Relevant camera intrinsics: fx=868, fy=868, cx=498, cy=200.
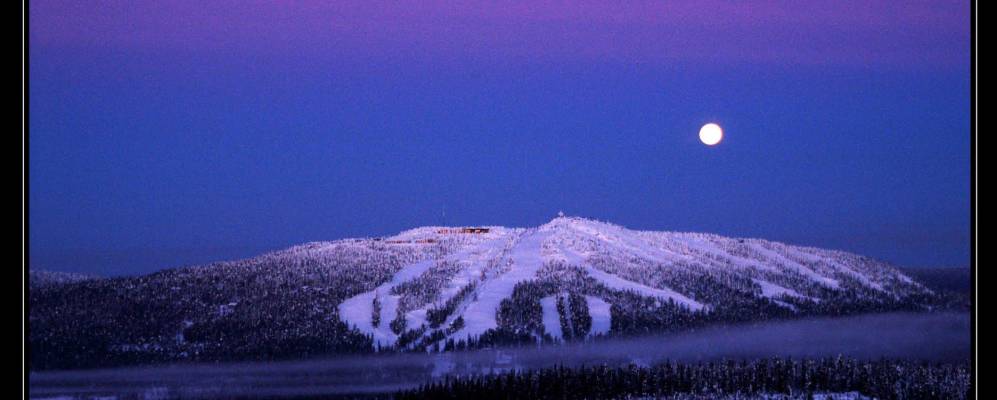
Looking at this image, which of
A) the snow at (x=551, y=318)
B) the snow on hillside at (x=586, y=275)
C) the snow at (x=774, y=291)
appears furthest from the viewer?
the snow at (x=774, y=291)

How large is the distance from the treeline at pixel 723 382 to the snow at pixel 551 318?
18.1 m

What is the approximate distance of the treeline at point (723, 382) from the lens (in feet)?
187

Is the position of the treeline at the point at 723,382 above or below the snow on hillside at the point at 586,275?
below

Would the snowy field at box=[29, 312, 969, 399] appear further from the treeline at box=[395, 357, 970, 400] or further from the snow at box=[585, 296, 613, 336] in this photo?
the treeline at box=[395, 357, 970, 400]

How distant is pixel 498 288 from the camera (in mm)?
100188

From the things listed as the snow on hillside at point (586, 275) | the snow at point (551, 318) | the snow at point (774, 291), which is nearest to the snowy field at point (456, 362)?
the snow at point (551, 318)

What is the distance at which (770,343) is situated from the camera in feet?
252

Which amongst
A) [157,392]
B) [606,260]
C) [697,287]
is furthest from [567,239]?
[157,392]

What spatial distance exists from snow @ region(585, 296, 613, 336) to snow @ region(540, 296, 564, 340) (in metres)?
3.31

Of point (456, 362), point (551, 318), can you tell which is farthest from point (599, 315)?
point (456, 362)

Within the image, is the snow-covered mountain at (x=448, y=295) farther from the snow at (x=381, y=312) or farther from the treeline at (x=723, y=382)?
the treeline at (x=723, y=382)

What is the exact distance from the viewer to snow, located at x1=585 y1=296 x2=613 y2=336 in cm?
8506

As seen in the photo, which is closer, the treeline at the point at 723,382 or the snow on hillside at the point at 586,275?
the treeline at the point at 723,382
